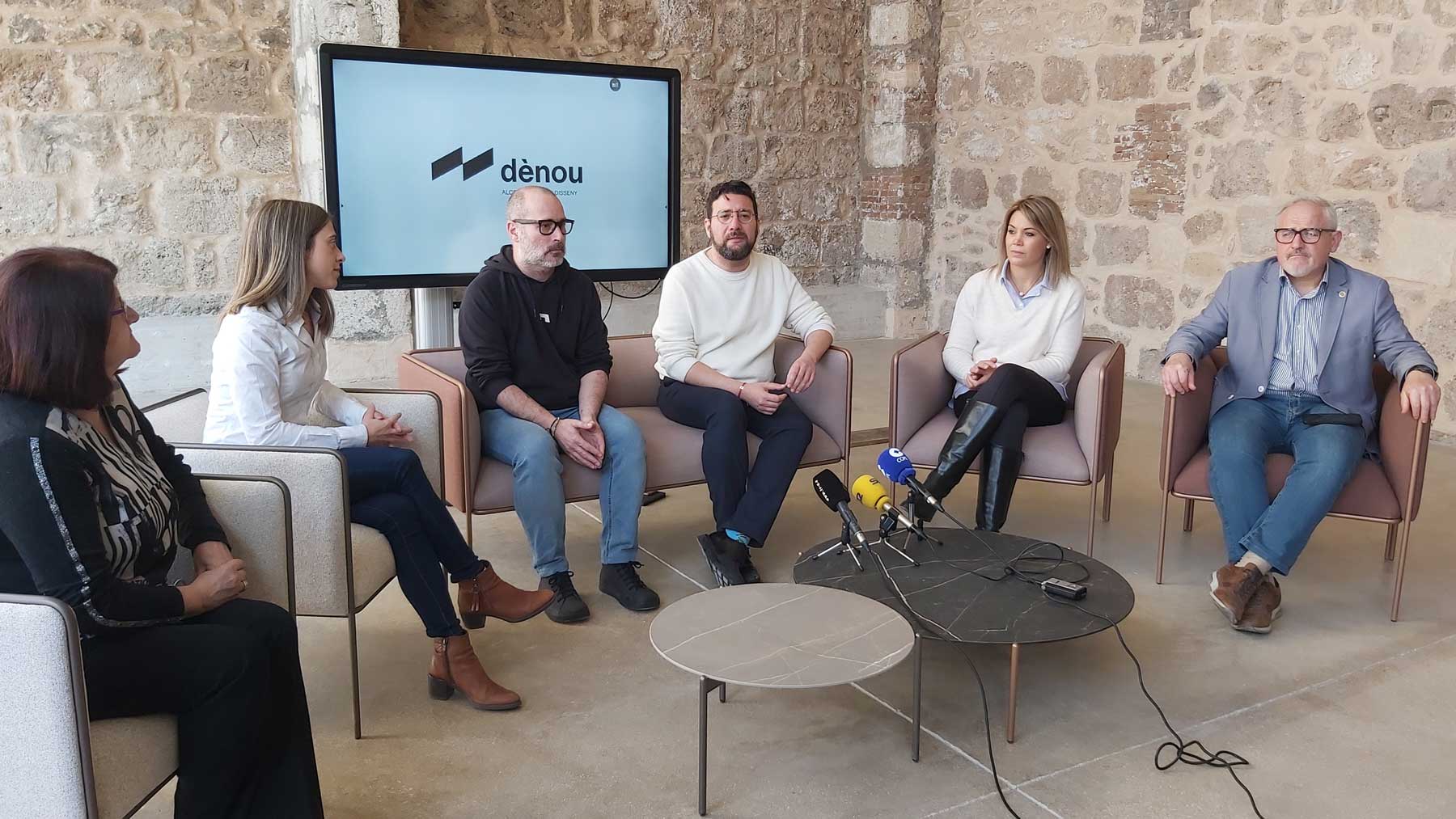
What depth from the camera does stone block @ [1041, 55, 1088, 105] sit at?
6.46 metres

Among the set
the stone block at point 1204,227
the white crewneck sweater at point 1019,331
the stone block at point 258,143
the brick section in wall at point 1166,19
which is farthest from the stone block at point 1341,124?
the stone block at point 258,143

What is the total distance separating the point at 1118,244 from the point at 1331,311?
3.21 metres

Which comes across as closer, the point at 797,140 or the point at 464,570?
the point at 464,570

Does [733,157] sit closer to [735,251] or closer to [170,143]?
[170,143]

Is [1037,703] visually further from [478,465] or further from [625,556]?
[478,465]

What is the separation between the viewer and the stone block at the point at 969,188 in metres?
7.16

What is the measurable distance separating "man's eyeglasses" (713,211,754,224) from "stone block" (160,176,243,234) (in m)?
3.13

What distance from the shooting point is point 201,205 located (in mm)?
5594

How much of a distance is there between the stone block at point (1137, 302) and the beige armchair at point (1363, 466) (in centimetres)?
282

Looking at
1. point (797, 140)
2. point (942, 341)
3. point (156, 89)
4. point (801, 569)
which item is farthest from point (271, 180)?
point (801, 569)

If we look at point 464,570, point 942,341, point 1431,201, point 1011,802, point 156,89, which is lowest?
point 1011,802

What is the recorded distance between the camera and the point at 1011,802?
220 cm

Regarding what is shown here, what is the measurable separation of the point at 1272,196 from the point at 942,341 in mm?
2683

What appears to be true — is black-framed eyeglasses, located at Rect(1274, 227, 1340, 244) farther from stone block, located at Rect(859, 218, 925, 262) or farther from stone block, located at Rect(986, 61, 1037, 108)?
stone block, located at Rect(859, 218, 925, 262)
